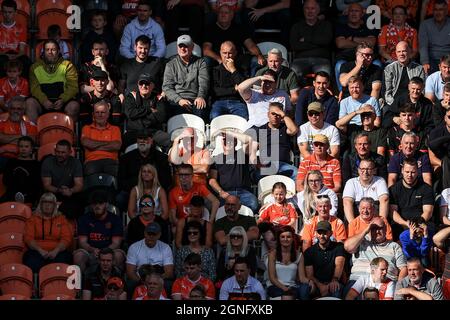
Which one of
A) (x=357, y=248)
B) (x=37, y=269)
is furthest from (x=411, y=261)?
(x=37, y=269)

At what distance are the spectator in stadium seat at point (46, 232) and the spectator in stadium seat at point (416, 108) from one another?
452 centimetres

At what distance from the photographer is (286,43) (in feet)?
84.5

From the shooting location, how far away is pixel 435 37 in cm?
2564

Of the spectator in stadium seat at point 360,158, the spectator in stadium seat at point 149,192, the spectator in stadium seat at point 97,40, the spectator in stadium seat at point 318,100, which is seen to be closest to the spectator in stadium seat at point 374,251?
the spectator in stadium seat at point 360,158

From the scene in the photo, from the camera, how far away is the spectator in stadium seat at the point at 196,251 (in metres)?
22.3

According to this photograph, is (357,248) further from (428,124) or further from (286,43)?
→ (286,43)

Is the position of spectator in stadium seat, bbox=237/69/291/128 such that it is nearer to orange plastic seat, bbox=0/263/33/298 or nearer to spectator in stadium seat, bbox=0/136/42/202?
spectator in stadium seat, bbox=0/136/42/202

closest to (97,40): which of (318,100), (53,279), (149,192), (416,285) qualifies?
(149,192)

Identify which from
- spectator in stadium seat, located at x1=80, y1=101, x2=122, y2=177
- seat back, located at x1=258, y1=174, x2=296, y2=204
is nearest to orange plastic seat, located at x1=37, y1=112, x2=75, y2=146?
spectator in stadium seat, located at x1=80, y1=101, x2=122, y2=177

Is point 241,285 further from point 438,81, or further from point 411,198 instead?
point 438,81

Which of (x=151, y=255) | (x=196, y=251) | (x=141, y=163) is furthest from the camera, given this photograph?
(x=141, y=163)

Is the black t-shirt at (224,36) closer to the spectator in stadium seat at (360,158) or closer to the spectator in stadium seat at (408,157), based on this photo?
the spectator in stadium seat at (360,158)

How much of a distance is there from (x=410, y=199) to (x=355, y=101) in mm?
1795

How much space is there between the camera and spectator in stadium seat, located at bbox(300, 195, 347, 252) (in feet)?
74.2
